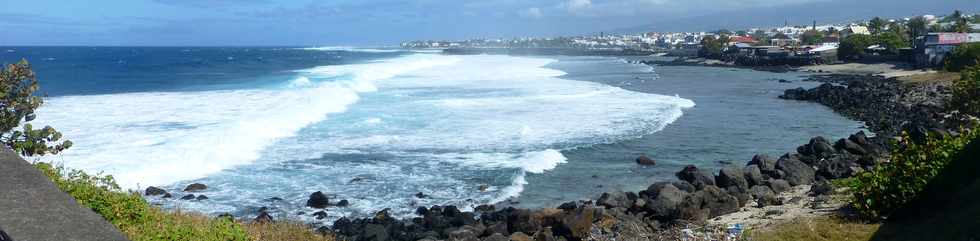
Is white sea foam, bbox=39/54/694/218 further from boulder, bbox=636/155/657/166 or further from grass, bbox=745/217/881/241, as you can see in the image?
grass, bbox=745/217/881/241

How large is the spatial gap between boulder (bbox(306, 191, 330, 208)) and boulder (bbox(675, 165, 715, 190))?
7713 mm

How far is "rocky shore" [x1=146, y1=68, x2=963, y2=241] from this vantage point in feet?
39.1

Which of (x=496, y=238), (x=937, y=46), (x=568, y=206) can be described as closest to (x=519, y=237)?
(x=496, y=238)

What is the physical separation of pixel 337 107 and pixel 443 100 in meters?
5.69

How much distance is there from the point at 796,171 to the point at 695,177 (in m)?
2.31

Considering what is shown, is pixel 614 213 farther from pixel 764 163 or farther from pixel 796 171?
pixel 764 163

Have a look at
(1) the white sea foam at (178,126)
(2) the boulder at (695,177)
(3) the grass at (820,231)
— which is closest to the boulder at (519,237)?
(3) the grass at (820,231)

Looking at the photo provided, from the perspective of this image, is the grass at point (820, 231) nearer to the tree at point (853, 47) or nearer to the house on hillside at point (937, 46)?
the house on hillside at point (937, 46)

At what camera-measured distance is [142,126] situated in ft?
85.3

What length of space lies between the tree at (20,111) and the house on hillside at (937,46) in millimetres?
53265

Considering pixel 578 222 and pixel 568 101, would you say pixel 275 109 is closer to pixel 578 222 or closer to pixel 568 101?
pixel 568 101

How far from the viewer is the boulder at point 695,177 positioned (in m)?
15.9

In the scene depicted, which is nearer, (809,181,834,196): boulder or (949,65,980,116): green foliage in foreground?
(809,181,834,196): boulder

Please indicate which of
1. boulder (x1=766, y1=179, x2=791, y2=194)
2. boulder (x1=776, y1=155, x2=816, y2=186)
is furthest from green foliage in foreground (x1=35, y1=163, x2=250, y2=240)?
boulder (x1=776, y1=155, x2=816, y2=186)
